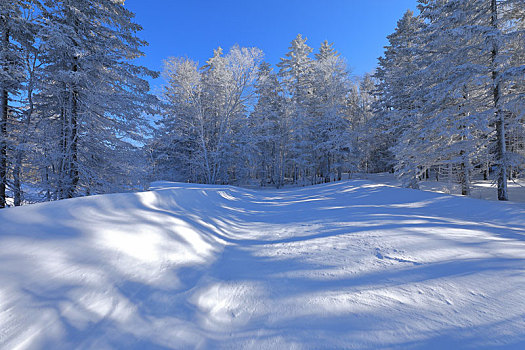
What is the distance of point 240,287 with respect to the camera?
2.04m

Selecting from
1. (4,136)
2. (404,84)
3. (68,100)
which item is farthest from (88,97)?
(404,84)

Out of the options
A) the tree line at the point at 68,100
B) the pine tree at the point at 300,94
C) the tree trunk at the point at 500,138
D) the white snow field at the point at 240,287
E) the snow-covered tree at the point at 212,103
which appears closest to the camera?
the white snow field at the point at 240,287

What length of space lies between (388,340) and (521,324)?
91 cm

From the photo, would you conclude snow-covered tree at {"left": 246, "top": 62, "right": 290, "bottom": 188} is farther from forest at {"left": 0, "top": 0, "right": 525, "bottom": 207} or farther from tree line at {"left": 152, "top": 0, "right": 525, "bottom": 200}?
forest at {"left": 0, "top": 0, "right": 525, "bottom": 207}

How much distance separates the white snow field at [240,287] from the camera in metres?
1.28

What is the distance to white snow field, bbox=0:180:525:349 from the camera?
1.28 metres

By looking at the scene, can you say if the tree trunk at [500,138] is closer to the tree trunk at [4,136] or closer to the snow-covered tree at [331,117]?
the snow-covered tree at [331,117]

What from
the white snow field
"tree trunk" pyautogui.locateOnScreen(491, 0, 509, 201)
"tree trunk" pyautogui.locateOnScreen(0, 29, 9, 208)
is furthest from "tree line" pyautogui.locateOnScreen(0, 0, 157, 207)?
"tree trunk" pyautogui.locateOnScreen(491, 0, 509, 201)

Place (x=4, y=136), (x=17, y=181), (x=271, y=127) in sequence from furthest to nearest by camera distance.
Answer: (x=271, y=127) < (x=17, y=181) < (x=4, y=136)

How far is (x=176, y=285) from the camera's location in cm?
202

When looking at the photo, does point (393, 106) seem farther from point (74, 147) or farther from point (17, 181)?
point (17, 181)

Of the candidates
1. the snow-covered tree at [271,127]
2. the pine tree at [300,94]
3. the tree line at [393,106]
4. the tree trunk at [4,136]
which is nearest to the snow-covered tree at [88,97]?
the tree trunk at [4,136]

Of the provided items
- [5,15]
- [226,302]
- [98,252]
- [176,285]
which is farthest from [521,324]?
[5,15]

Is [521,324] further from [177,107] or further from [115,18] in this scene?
[177,107]
